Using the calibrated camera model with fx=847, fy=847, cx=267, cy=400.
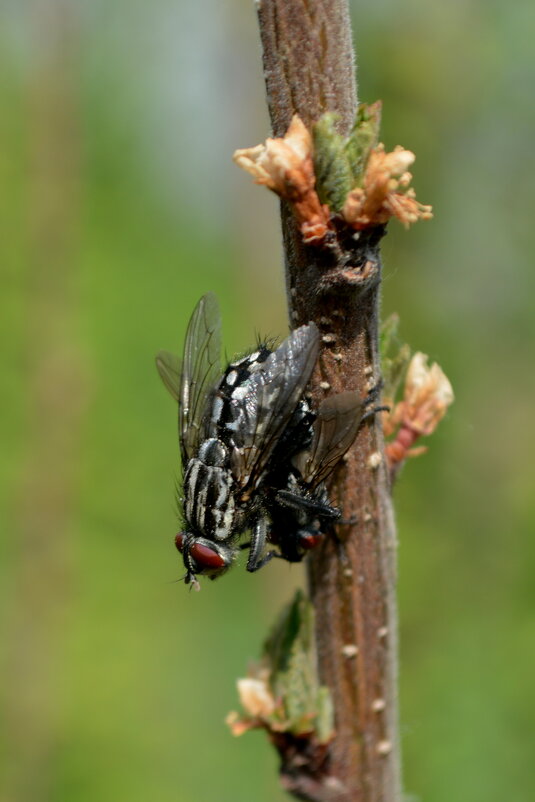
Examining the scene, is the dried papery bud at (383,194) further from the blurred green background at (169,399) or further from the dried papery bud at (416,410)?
the blurred green background at (169,399)

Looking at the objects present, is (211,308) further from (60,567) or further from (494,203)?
(60,567)

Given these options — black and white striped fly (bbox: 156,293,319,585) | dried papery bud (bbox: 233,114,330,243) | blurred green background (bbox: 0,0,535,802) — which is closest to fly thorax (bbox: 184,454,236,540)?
black and white striped fly (bbox: 156,293,319,585)

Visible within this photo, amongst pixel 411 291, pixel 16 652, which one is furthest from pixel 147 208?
pixel 16 652

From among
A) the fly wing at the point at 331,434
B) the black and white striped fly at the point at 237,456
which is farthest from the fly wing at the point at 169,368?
the fly wing at the point at 331,434

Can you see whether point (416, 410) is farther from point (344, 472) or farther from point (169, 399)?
point (169, 399)

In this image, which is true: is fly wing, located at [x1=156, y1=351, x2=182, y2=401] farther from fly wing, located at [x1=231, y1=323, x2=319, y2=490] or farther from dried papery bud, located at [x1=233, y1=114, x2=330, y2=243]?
dried papery bud, located at [x1=233, y1=114, x2=330, y2=243]

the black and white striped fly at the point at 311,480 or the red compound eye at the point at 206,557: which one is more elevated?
the black and white striped fly at the point at 311,480
